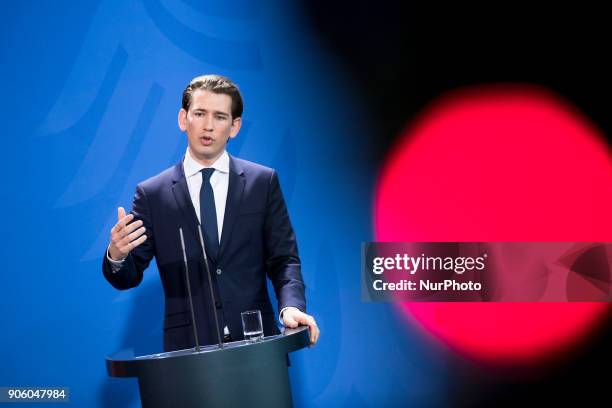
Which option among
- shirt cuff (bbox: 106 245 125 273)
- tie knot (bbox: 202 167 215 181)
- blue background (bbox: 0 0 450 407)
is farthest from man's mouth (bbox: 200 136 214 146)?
blue background (bbox: 0 0 450 407)

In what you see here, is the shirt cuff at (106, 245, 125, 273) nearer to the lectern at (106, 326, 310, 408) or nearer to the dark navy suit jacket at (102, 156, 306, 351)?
the dark navy suit jacket at (102, 156, 306, 351)

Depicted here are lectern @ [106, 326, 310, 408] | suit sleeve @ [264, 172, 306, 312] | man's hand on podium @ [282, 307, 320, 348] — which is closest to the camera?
lectern @ [106, 326, 310, 408]

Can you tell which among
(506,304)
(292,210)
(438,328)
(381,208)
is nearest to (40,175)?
(292,210)

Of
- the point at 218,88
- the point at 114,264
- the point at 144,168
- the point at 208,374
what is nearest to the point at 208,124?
the point at 218,88

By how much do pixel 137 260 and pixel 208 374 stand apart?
1.01 metres

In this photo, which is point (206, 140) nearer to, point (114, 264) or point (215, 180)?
A: point (215, 180)

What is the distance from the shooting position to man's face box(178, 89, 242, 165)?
321 centimetres

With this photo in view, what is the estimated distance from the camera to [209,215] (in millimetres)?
3189

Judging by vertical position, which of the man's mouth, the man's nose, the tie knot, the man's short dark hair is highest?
the man's short dark hair

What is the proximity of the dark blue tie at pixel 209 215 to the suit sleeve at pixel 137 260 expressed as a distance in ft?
0.74

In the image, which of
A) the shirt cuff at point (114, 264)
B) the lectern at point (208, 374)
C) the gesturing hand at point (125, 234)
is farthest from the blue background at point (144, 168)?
the lectern at point (208, 374)

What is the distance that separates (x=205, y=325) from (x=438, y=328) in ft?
4.58

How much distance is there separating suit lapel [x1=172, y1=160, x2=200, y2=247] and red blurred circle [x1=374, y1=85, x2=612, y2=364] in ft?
3.94

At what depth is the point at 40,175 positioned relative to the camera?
14.1 ft
